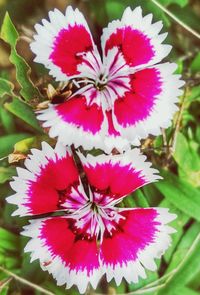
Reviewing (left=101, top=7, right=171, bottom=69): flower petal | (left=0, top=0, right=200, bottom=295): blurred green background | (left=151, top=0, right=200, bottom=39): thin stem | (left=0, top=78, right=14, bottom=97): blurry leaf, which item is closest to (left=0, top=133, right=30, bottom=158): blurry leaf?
(left=0, top=0, right=200, bottom=295): blurred green background

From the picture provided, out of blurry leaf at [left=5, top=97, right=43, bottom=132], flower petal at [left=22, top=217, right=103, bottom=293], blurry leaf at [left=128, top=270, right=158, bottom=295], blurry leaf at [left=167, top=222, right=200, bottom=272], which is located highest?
blurry leaf at [left=5, top=97, right=43, bottom=132]

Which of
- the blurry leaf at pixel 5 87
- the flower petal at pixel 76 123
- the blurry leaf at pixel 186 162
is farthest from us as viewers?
the blurry leaf at pixel 186 162

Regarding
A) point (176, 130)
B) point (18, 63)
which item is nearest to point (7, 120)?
point (18, 63)

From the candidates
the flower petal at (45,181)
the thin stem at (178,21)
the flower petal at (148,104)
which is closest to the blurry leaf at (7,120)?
the flower petal at (45,181)

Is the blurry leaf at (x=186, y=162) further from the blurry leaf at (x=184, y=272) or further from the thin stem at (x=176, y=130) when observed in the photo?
the blurry leaf at (x=184, y=272)

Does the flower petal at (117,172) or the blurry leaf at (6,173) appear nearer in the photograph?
the flower petal at (117,172)

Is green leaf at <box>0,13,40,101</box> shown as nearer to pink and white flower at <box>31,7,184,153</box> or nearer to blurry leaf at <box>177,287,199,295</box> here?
pink and white flower at <box>31,7,184,153</box>
